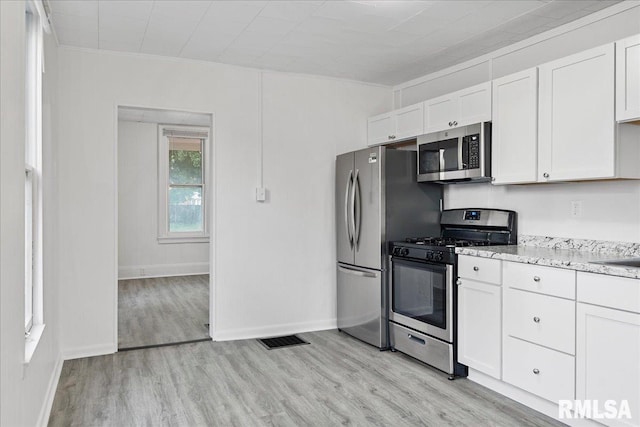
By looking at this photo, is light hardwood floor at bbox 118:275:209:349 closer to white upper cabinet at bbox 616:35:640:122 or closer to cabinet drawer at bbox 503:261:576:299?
cabinet drawer at bbox 503:261:576:299

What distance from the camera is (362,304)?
14.1 ft

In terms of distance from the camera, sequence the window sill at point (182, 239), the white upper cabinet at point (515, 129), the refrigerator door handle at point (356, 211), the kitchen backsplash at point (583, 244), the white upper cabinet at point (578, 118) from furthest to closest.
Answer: the window sill at point (182, 239) < the refrigerator door handle at point (356, 211) < the white upper cabinet at point (515, 129) < the kitchen backsplash at point (583, 244) < the white upper cabinet at point (578, 118)

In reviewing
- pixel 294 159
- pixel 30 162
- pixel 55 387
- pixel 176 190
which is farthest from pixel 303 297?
pixel 176 190

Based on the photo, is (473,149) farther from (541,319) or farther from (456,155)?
(541,319)

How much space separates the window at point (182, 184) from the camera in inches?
311

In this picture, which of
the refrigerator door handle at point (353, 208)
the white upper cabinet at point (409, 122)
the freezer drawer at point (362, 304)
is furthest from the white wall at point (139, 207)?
the white upper cabinet at point (409, 122)

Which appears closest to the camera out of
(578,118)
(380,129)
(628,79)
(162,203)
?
(628,79)

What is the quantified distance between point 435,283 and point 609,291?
4.25 ft

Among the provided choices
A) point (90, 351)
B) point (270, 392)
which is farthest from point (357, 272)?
point (90, 351)

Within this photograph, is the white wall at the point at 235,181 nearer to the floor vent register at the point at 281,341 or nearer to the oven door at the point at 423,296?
the floor vent register at the point at 281,341

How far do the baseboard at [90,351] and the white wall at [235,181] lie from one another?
0.01m

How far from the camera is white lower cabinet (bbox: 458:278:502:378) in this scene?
308cm

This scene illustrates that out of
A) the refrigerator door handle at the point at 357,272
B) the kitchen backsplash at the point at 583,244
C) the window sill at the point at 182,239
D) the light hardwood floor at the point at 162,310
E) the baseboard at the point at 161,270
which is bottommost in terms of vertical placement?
the light hardwood floor at the point at 162,310

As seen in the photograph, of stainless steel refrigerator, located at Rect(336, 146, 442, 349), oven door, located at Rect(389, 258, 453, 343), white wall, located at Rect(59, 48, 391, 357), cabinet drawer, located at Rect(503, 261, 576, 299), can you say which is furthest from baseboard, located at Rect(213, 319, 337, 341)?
cabinet drawer, located at Rect(503, 261, 576, 299)
